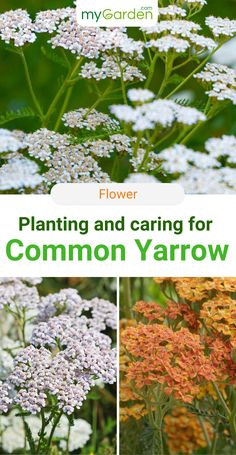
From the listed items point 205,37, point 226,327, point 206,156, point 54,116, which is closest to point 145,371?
point 226,327

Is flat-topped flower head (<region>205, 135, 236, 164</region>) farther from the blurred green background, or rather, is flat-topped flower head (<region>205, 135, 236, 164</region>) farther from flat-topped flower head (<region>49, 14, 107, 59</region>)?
flat-topped flower head (<region>49, 14, 107, 59</region>)

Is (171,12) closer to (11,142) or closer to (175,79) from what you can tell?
(175,79)

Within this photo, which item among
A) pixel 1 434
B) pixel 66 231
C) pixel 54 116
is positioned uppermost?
pixel 54 116

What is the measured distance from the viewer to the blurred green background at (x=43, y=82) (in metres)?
1.76

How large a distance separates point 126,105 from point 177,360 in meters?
0.48

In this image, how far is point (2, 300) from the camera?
1.75 meters

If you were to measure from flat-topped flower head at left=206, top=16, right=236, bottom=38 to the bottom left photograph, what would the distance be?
54 centimetres

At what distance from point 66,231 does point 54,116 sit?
0.23m

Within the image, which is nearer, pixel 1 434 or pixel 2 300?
pixel 2 300

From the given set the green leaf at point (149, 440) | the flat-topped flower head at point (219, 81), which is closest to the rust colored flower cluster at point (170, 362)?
the green leaf at point (149, 440)

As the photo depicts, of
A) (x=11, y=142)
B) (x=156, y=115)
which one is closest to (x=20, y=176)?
(x=11, y=142)

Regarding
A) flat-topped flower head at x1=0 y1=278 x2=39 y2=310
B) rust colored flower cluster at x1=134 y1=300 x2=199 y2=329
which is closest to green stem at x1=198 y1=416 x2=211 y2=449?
rust colored flower cluster at x1=134 y1=300 x2=199 y2=329

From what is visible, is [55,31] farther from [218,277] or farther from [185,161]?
[218,277]

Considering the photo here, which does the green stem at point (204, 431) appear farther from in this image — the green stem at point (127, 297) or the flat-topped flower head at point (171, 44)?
the flat-topped flower head at point (171, 44)
